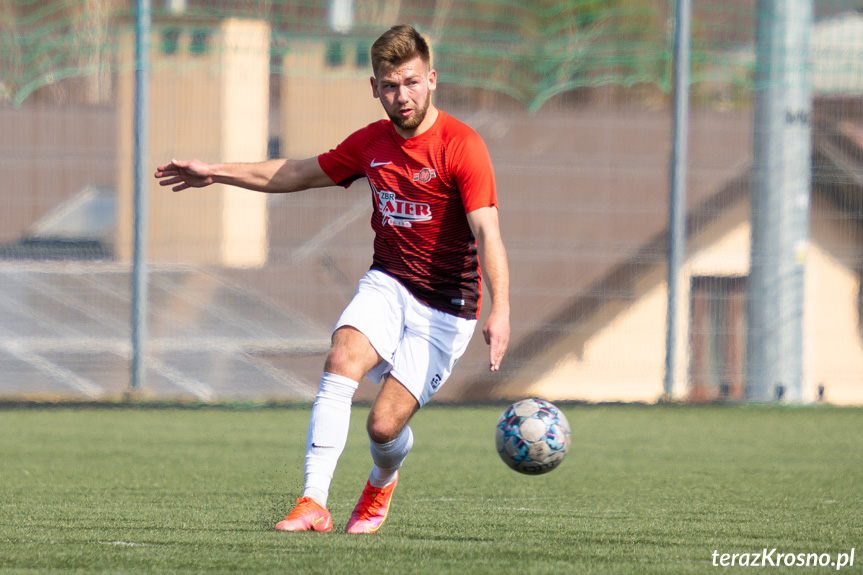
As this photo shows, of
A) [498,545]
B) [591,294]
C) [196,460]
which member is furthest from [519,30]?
[498,545]

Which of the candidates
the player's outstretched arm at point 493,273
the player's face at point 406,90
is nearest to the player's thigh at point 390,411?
the player's outstretched arm at point 493,273

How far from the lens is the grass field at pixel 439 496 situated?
396cm

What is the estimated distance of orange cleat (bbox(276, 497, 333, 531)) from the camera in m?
4.41

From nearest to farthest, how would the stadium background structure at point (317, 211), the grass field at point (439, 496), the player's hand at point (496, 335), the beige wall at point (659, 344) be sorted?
the grass field at point (439, 496) → the player's hand at point (496, 335) → the stadium background structure at point (317, 211) → the beige wall at point (659, 344)

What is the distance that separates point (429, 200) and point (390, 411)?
0.83 meters

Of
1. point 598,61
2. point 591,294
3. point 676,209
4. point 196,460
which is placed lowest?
point 196,460

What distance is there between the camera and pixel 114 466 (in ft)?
23.1

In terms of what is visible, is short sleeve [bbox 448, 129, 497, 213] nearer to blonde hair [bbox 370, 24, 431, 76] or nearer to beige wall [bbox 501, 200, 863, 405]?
blonde hair [bbox 370, 24, 431, 76]

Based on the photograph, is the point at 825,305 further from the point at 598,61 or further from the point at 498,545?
the point at 498,545

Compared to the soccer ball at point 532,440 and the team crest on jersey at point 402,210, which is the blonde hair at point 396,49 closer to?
the team crest on jersey at point 402,210

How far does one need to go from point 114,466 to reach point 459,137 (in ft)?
11.0

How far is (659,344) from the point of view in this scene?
11836 millimetres

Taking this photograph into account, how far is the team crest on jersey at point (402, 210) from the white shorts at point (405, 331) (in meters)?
0.23

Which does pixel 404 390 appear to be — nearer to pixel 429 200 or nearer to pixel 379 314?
pixel 379 314
